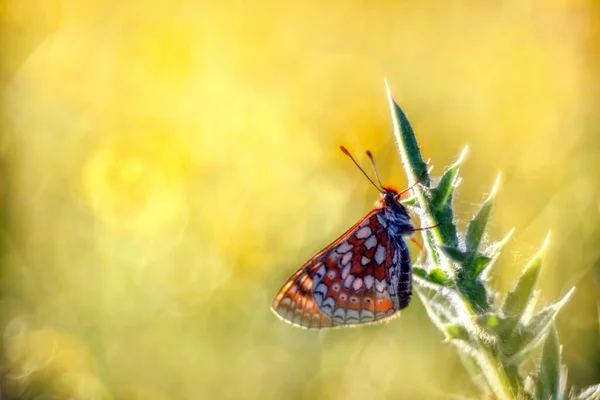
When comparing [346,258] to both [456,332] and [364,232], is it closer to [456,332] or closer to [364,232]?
[364,232]

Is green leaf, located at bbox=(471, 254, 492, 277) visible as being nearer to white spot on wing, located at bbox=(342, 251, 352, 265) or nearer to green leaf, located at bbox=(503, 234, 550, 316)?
green leaf, located at bbox=(503, 234, 550, 316)

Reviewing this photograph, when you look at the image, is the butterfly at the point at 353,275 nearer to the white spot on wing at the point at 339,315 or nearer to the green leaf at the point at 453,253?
the white spot on wing at the point at 339,315

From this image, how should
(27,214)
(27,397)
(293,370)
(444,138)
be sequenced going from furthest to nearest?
(27,214)
(444,138)
(293,370)
(27,397)

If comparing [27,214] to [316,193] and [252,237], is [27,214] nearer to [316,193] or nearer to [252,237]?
[252,237]

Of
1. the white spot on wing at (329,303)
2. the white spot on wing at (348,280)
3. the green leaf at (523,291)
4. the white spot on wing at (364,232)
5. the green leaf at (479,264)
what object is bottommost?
the green leaf at (523,291)

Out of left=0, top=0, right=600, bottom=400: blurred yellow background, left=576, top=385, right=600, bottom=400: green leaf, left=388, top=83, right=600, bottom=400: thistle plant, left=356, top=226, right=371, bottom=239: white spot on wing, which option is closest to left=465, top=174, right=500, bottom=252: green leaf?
left=388, top=83, right=600, bottom=400: thistle plant

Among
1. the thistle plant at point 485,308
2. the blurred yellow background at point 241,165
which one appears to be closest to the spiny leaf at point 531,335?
the thistle plant at point 485,308

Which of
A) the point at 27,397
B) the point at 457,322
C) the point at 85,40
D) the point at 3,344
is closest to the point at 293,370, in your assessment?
the point at 27,397
